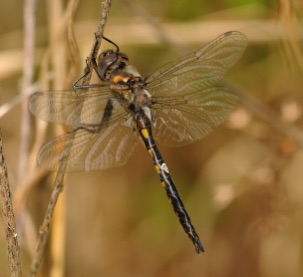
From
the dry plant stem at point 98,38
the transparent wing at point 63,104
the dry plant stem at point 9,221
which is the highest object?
the transparent wing at point 63,104

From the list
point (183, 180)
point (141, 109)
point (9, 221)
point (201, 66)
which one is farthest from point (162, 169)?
point (183, 180)

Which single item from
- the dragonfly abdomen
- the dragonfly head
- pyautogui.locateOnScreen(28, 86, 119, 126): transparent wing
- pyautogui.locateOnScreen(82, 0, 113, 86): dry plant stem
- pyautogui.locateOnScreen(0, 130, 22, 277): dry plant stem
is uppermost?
the dragonfly head

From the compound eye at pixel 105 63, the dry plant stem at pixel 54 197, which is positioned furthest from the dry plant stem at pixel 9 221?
the compound eye at pixel 105 63

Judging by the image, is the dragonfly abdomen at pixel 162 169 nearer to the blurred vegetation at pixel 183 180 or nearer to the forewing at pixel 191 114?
the forewing at pixel 191 114

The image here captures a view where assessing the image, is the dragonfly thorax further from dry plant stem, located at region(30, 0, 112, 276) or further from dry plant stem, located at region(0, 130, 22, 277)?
dry plant stem, located at region(0, 130, 22, 277)

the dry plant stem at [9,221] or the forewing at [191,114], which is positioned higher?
the forewing at [191,114]

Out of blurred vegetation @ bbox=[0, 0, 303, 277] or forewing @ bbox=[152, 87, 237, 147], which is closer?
forewing @ bbox=[152, 87, 237, 147]

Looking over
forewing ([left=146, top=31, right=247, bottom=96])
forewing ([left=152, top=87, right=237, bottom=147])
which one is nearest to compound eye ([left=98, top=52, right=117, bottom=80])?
forewing ([left=146, top=31, right=247, bottom=96])

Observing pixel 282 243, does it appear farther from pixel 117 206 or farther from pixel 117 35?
pixel 117 35
